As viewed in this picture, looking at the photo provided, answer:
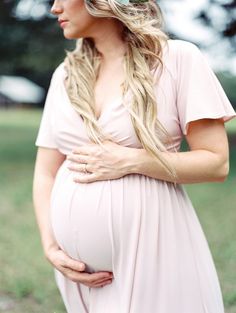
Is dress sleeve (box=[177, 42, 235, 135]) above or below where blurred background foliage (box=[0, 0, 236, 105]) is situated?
above

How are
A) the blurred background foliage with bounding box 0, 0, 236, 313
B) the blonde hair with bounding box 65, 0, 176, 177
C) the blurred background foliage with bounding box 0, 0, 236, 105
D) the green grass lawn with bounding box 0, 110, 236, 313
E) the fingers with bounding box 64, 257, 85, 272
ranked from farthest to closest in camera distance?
the blurred background foliage with bounding box 0, 0, 236, 105
the blurred background foliage with bounding box 0, 0, 236, 313
the green grass lawn with bounding box 0, 110, 236, 313
the fingers with bounding box 64, 257, 85, 272
the blonde hair with bounding box 65, 0, 176, 177

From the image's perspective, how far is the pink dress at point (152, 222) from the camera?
2461mm

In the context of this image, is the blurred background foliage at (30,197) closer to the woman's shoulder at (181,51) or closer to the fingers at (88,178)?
the woman's shoulder at (181,51)

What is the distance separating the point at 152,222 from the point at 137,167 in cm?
20

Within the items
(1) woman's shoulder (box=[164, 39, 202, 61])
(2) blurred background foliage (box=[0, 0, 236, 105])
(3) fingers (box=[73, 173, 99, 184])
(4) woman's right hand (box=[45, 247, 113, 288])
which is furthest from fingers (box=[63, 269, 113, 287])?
(2) blurred background foliage (box=[0, 0, 236, 105])

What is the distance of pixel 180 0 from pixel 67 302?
395 inches

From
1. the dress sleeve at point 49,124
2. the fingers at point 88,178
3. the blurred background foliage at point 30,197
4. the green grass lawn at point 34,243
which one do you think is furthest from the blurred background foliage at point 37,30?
the fingers at point 88,178

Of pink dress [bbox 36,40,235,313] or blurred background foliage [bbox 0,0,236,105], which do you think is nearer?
pink dress [bbox 36,40,235,313]

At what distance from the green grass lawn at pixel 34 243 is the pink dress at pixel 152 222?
2.12 metres

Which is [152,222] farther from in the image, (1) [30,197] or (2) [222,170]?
(1) [30,197]

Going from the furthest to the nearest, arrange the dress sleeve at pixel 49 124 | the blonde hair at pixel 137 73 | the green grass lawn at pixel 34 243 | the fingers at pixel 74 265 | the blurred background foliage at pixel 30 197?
the blurred background foliage at pixel 30 197 < the green grass lawn at pixel 34 243 < the dress sleeve at pixel 49 124 < the fingers at pixel 74 265 < the blonde hair at pixel 137 73

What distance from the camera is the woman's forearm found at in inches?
96.9

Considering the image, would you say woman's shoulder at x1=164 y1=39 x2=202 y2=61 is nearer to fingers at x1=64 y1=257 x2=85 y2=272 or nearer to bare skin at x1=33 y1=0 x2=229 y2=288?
bare skin at x1=33 y1=0 x2=229 y2=288

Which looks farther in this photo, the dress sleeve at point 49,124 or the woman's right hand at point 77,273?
the dress sleeve at point 49,124
